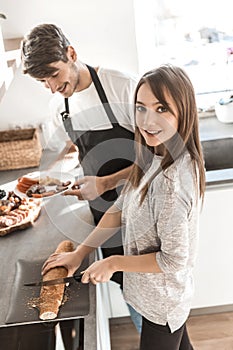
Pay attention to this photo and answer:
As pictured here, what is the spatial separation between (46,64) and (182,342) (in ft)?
2.98

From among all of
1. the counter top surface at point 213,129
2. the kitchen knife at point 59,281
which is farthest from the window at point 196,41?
the kitchen knife at point 59,281

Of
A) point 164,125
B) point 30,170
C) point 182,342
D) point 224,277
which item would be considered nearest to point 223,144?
point 224,277

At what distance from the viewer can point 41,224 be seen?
1.80 meters

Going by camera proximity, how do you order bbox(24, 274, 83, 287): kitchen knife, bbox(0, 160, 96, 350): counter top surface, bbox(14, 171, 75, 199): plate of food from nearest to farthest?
bbox(24, 274, 83, 287): kitchen knife
bbox(0, 160, 96, 350): counter top surface
bbox(14, 171, 75, 199): plate of food

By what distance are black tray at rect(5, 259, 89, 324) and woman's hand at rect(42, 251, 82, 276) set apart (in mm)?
35

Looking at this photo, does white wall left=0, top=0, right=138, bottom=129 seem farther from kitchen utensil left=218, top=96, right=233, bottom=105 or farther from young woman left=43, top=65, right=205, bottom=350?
young woman left=43, top=65, right=205, bottom=350

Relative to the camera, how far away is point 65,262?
Result: 143 centimetres

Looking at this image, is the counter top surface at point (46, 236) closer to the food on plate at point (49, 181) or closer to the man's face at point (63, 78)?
the food on plate at point (49, 181)

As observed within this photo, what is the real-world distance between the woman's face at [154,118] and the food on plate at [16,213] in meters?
0.64

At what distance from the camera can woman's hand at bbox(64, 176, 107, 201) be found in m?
1.69

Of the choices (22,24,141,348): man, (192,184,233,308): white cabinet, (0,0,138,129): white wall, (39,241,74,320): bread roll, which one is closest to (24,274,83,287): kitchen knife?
(39,241,74,320): bread roll

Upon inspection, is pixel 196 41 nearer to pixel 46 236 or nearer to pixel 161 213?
pixel 46 236

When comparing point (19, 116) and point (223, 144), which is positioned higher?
point (19, 116)

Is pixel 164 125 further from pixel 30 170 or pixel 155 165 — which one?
pixel 30 170
